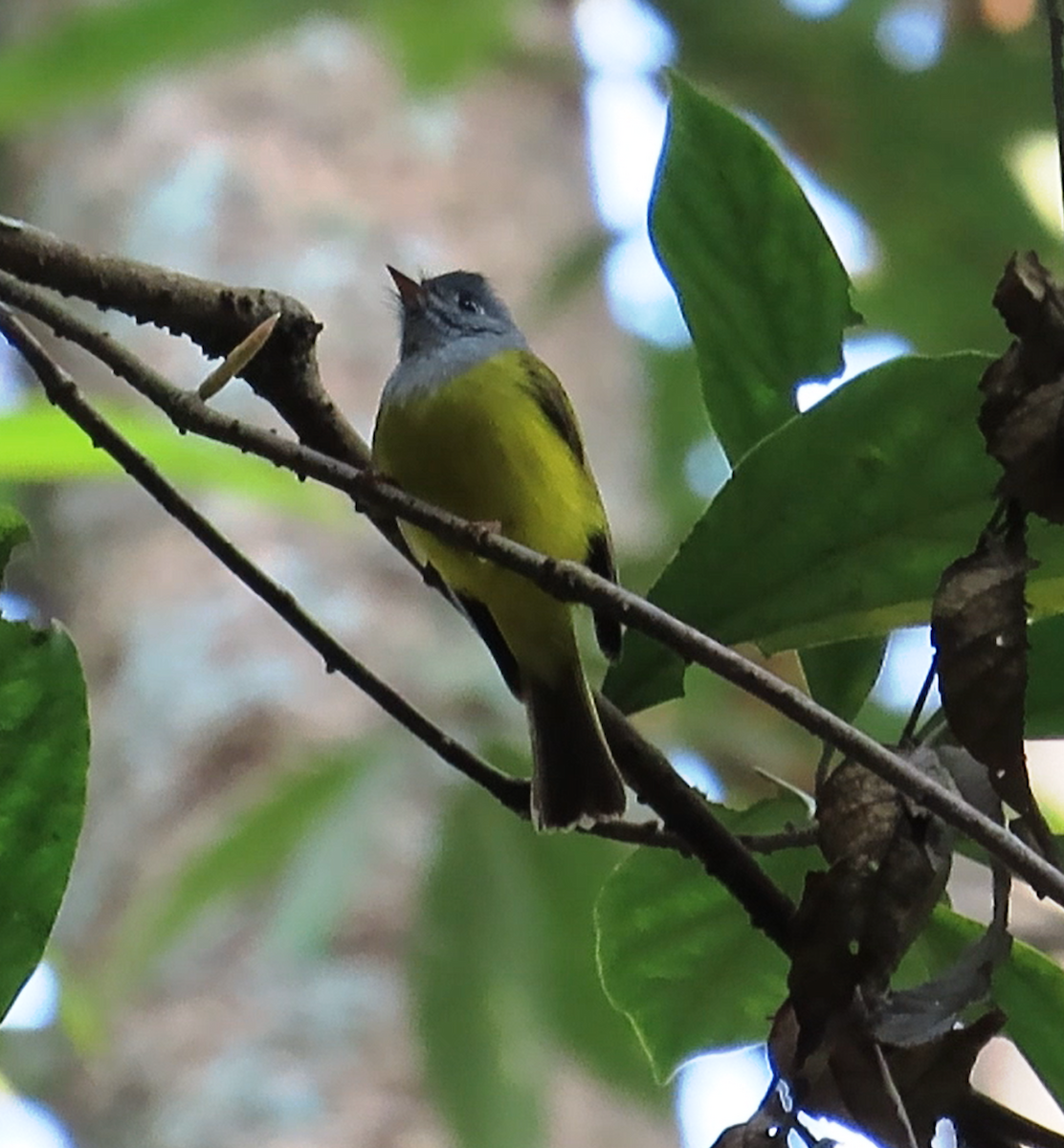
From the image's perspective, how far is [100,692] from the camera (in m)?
3.65

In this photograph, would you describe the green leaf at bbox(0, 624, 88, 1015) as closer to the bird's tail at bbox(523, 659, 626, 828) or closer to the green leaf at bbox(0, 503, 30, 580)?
the green leaf at bbox(0, 503, 30, 580)

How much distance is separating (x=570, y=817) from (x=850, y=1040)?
24.5 inches

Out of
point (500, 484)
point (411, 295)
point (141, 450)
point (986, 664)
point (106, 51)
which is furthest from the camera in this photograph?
point (106, 51)

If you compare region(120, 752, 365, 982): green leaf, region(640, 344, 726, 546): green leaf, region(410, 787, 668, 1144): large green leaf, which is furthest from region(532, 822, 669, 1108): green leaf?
region(640, 344, 726, 546): green leaf

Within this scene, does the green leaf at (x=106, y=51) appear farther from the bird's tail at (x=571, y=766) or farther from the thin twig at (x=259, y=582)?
the thin twig at (x=259, y=582)

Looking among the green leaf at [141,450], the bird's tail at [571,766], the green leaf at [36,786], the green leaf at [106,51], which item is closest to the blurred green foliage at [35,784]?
the green leaf at [36,786]

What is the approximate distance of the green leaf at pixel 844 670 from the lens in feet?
4.12

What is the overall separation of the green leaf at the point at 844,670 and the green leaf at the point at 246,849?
1.54 meters

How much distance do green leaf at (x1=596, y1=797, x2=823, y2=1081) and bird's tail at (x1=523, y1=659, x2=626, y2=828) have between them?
0.59ft

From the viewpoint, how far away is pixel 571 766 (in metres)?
1.65

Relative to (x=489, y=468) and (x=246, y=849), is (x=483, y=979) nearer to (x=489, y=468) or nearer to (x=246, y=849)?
(x=246, y=849)

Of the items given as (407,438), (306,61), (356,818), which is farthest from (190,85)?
(407,438)

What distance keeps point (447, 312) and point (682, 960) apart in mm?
1555

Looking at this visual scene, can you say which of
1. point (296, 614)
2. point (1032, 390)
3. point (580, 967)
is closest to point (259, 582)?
point (296, 614)
